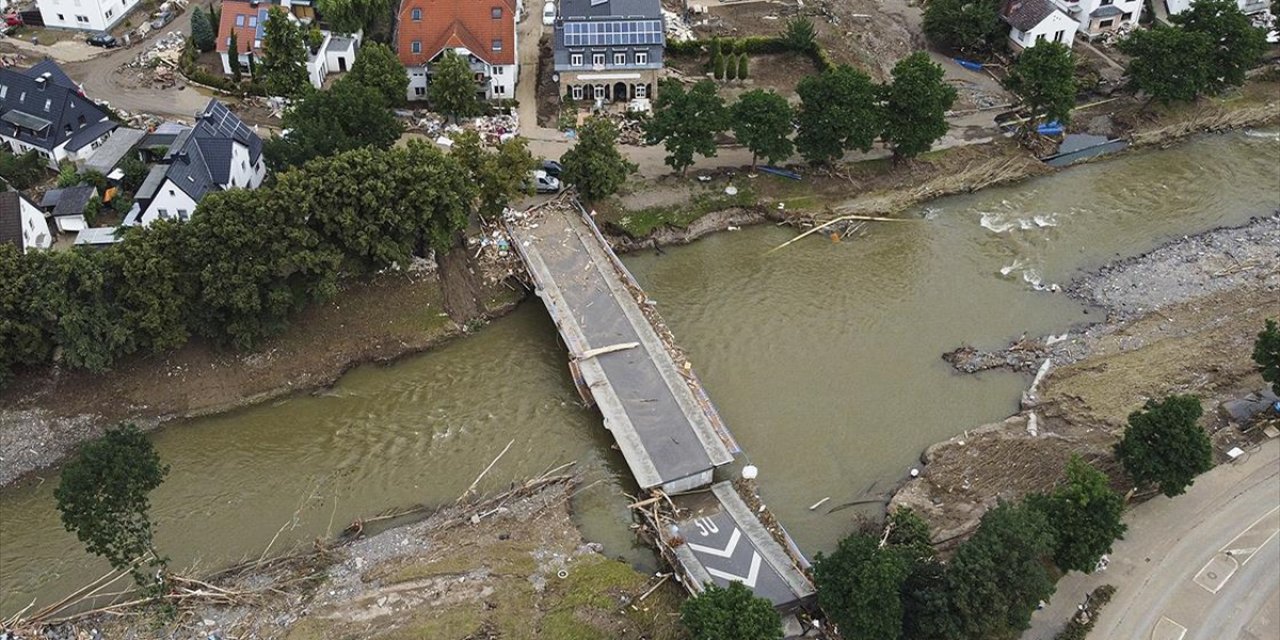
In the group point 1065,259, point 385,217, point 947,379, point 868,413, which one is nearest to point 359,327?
point 385,217

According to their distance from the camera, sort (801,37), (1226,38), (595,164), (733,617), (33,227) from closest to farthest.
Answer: (733,617) < (33,227) < (595,164) < (1226,38) < (801,37)

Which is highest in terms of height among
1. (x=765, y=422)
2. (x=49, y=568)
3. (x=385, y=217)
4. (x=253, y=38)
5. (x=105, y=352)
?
(x=253, y=38)

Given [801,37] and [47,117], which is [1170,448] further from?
[47,117]

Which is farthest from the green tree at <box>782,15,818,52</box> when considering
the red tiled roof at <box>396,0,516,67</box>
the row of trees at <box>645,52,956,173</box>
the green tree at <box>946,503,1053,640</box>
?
the green tree at <box>946,503,1053,640</box>

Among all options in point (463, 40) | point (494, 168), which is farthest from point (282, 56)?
point (494, 168)

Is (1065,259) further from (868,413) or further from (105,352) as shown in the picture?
(105,352)

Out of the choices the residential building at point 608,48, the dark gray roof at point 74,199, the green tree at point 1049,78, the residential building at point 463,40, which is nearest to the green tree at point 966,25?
the green tree at point 1049,78

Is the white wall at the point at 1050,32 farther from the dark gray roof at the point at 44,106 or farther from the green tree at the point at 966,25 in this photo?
the dark gray roof at the point at 44,106
